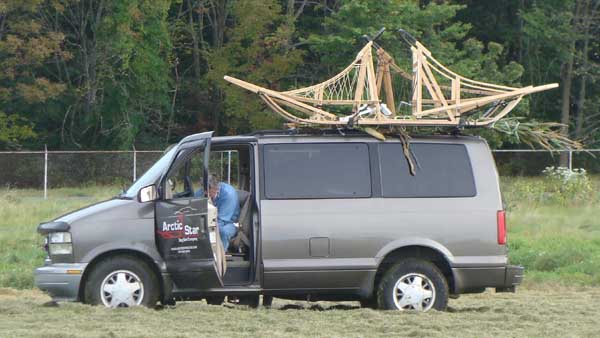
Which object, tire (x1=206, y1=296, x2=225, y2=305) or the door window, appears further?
tire (x1=206, y1=296, x2=225, y2=305)

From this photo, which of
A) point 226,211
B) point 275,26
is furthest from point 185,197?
point 275,26

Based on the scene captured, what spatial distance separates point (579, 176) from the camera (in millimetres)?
27375

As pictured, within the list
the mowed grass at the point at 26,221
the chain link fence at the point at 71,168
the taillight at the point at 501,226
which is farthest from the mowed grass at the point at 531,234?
the chain link fence at the point at 71,168

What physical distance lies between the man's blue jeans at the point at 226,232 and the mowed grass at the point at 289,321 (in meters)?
0.71

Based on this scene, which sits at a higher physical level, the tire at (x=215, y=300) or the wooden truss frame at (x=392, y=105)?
the wooden truss frame at (x=392, y=105)

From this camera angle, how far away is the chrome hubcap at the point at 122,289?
11484mm

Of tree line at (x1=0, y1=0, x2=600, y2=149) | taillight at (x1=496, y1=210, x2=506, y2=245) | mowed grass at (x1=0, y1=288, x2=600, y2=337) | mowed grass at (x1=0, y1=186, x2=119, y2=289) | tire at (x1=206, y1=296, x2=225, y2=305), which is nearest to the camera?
mowed grass at (x1=0, y1=288, x2=600, y2=337)

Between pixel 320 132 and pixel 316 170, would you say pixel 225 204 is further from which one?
pixel 320 132

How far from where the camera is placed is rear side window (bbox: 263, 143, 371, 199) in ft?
38.6

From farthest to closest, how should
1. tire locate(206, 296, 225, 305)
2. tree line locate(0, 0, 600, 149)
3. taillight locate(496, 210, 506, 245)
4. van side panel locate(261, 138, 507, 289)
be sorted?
tree line locate(0, 0, 600, 149) → tire locate(206, 296, 225, 305) → taillight locate(496, 210, 506, 245) → van side panel locate(261, 138, 507, 289)

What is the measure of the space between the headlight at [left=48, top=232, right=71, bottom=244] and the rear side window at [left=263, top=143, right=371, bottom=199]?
2129 millimetres

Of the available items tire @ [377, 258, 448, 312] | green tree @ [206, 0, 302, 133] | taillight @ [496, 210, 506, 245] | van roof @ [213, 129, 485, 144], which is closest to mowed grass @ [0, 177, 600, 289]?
taillight @ [496, 210, 506, 245]

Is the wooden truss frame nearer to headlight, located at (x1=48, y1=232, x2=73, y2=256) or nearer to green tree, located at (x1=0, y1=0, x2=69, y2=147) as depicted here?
headlight, located at (x1=48, y1=232, x2=73, y2=256)

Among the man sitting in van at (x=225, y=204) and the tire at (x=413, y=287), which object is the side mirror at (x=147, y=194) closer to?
the man sitting in van at (x=225, y=204)
